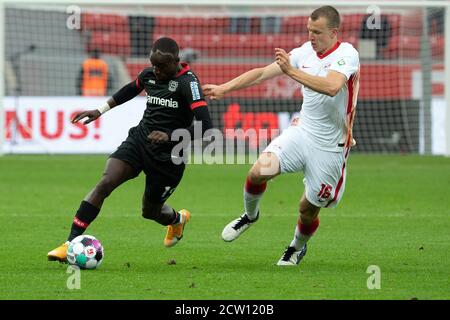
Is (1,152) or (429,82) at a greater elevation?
(429,82)

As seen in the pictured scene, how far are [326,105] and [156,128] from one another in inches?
63.3

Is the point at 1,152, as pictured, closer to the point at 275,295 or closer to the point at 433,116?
the point at 433,116

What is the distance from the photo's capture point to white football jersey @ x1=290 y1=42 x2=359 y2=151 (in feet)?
30.0

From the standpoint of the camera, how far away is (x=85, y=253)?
8672 mm

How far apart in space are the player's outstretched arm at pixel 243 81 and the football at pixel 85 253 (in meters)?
1.74

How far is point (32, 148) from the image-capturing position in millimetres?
23109

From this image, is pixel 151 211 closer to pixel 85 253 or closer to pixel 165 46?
pixel 85 253

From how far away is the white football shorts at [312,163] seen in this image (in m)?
9.21

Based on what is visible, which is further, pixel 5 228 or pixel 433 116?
pixel 433 116

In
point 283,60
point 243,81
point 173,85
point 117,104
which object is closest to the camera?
point 283,60

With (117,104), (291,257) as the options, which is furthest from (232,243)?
(117,104)

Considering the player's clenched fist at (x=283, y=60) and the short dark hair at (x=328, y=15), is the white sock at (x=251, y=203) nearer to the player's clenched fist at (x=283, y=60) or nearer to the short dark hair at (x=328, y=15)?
the player's clenched fist at (x=283, y=60)
